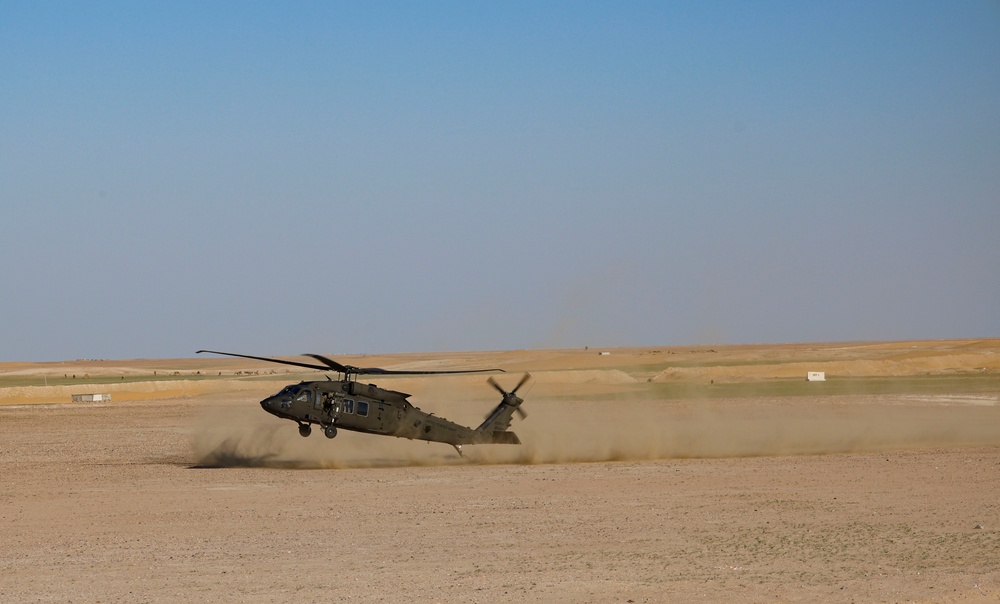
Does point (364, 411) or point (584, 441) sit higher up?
point (364, 411)

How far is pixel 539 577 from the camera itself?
15.3 metres

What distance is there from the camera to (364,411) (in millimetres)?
29047

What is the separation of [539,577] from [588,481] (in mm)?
11472

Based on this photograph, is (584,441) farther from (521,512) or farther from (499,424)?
(521,512)

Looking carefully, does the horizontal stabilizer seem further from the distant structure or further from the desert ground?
the distant structure

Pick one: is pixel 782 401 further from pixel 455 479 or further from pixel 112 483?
pixel 112 483

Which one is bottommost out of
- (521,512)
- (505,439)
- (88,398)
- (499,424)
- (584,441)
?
(521,512)

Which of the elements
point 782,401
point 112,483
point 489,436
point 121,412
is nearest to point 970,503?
point 489,436

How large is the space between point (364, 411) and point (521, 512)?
8356 millimetres

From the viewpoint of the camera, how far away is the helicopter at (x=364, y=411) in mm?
28141

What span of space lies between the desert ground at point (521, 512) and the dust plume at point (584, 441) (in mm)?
113

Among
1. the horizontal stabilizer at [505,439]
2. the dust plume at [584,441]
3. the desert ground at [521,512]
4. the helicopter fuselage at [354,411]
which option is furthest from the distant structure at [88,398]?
the horizontal stabilizer at [505,439]

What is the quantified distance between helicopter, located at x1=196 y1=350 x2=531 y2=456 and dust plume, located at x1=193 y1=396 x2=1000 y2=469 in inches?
47.6

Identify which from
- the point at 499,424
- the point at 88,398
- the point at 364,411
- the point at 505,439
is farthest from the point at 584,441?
the point at 88,398
